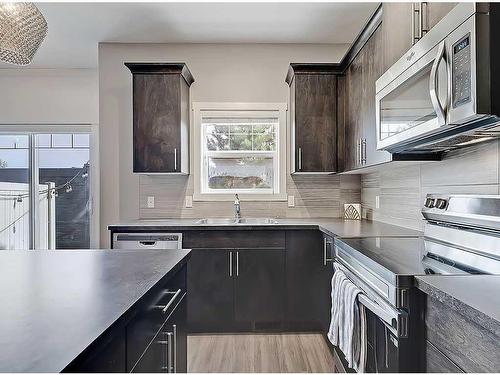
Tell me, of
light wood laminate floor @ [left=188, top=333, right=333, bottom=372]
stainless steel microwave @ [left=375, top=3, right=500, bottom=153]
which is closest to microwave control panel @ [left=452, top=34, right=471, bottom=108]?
stainless steel microwave @ [left=375, top=3, right=500, bottom=153]

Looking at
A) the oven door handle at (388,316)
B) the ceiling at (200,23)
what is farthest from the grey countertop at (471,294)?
the ceiling at (200,23)

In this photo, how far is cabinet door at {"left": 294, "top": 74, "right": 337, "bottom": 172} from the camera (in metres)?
3.50

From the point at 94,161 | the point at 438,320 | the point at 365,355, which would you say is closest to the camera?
the point at 438,320

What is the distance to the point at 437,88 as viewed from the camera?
146cm

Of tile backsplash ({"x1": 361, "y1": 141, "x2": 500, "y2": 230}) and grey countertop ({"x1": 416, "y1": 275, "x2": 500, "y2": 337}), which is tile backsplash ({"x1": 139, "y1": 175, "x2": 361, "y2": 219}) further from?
grey countertop ({"x1": 416, "y1": 275, "x2": 500, "y2": 337})

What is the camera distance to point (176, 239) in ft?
10.4

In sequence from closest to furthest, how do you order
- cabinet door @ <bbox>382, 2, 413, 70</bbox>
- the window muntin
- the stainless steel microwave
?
the stainless steel microwave
cabinet door @ <bbox>382, 2, 413, 70</bbox>
the window muntin

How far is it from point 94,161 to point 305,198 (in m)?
2.71

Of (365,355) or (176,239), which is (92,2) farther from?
(365,355)

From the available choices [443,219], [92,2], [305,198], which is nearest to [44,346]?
[443,219]

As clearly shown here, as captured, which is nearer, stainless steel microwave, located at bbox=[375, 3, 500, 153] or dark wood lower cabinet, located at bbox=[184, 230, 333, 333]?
stainless steel microwave, located at bbox=[375, 3, 500, 153]

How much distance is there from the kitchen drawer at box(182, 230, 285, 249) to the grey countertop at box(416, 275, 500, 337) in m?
1.98

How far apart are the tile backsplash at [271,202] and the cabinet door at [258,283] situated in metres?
0.79

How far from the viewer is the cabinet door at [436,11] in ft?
4.93
